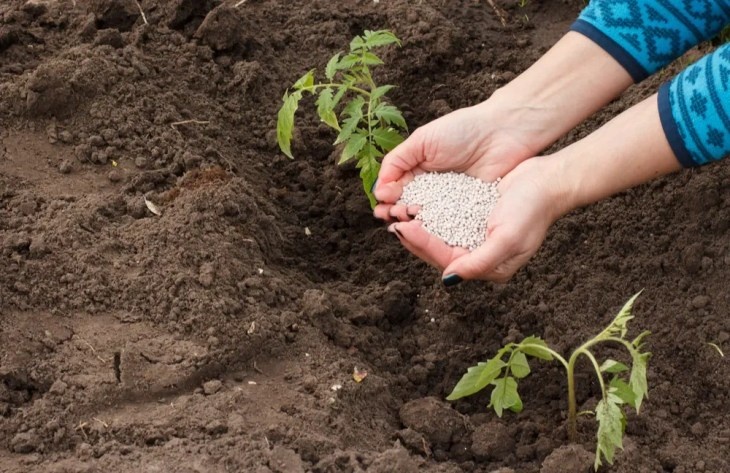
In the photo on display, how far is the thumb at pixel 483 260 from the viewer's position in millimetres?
2793

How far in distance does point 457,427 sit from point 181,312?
0.82m

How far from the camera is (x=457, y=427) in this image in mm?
2721

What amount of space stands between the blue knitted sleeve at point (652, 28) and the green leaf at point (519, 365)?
3.39 feet

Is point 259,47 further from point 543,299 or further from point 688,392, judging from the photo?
point 688,392

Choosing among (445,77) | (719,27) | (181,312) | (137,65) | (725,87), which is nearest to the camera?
(725,87)

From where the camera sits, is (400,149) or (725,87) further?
(400,149)

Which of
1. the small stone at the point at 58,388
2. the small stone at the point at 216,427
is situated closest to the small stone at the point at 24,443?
the small stone at the point at 58,388

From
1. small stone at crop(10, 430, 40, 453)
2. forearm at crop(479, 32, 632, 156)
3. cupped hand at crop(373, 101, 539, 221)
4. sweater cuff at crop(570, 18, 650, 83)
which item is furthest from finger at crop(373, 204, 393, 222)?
small stone at crop(10, 430, 40, 453)

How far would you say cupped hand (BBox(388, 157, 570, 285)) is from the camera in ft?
9.21

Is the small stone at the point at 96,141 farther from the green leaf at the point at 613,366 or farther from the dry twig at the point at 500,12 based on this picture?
the green leaf at the point at 613,366

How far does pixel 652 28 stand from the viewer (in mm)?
3029

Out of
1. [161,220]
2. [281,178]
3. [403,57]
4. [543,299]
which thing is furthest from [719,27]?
[161,220]

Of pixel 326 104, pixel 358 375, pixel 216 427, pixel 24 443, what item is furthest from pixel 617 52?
pixel 24 443

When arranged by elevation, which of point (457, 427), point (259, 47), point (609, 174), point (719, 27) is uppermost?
point (719, 27)
